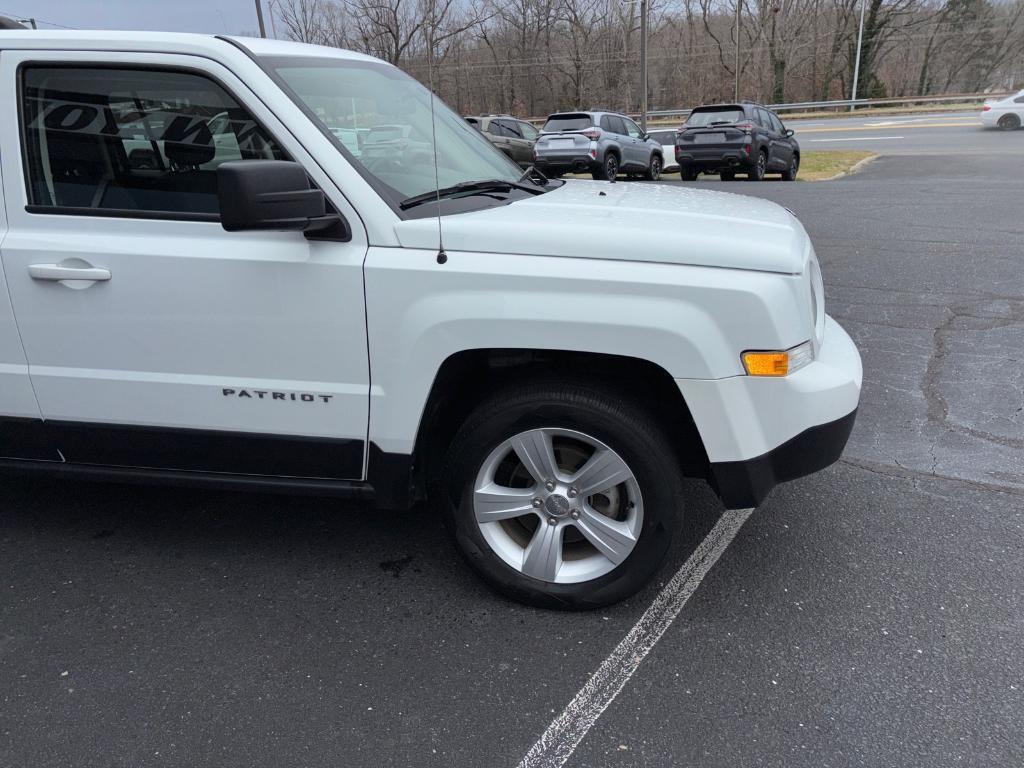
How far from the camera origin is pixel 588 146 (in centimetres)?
1822

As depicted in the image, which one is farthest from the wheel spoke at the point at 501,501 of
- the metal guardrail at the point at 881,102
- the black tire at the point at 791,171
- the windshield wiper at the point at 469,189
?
the metal guardrail at the point at 881,102

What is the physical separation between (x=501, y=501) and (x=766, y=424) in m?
0.97

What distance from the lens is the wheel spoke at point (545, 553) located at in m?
2.92

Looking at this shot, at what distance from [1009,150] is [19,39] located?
23618mm

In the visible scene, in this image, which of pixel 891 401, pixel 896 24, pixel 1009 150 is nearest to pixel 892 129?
pixel 1009 150

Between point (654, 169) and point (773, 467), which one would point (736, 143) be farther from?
point (773, 467)

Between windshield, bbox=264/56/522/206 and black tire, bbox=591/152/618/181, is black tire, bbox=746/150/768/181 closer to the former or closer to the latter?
black tire, bbox=591/152/618/181

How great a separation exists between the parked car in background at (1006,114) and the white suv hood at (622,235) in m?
31.1

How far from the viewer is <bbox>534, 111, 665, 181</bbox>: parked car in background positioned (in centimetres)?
1831

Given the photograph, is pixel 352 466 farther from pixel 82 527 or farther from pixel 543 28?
pixel 543 28

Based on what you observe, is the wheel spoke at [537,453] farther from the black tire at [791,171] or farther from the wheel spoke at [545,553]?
the black tire at [791,171]

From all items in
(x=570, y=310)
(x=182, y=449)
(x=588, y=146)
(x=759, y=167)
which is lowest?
(x=759, y=167)

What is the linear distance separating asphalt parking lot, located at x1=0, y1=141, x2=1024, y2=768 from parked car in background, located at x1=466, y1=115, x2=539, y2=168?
15.7m

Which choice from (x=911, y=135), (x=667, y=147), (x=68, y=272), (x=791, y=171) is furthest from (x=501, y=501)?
(x=911, y=135)
